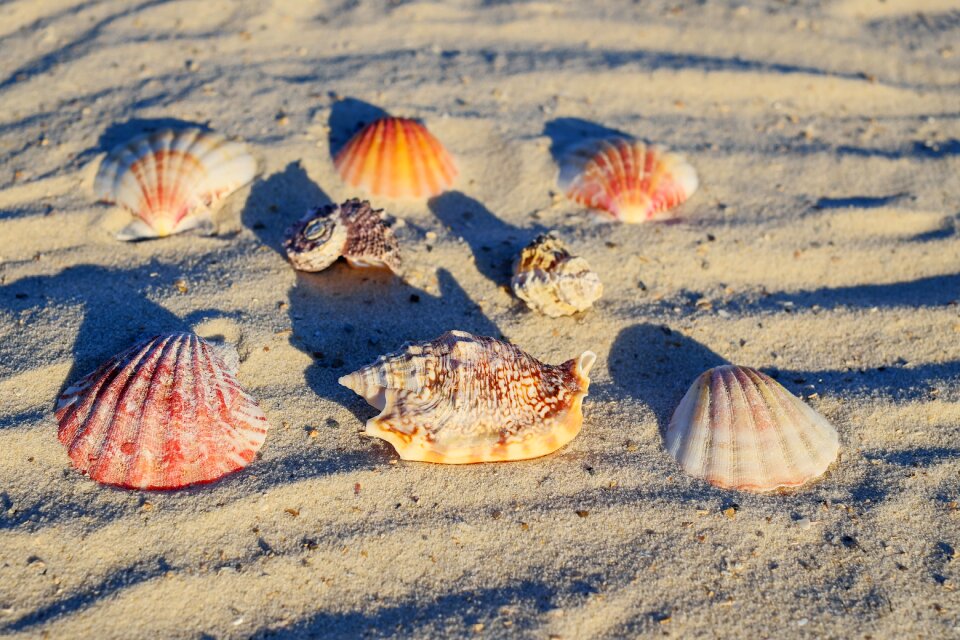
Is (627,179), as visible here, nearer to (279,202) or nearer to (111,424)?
(279,202)

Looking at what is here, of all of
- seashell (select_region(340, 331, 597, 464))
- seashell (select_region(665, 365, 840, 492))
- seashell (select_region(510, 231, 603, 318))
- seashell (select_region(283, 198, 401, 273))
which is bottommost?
seashell (select_region(665, 365, 840, 492))

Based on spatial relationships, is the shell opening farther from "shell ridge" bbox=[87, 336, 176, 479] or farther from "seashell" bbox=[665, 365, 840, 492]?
"seashell" bbox=[665, 365, 840, 492]

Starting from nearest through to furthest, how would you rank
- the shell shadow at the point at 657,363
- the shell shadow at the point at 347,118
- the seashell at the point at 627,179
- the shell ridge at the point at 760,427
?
the shell ridge at the point at 760,427
the shell shadow at the point at 657,363
the seashell at the point at 627,179
the shell shadow at the point at 347,118

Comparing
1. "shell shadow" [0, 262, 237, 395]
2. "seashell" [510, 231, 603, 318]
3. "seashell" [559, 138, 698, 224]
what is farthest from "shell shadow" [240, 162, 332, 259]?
"seashell" [559, 138, 698, 224]


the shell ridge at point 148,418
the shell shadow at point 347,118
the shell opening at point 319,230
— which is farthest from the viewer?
the shell shadow at point 347,118

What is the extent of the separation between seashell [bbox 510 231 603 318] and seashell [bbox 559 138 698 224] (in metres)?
0.65

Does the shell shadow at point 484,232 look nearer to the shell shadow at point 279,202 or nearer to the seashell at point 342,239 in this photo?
the seashell at point 342,239

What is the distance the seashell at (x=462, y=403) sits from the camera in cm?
290

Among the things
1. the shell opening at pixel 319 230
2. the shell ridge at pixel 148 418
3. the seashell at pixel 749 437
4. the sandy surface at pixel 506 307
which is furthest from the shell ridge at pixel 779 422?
the shell ridge at pixel 148 418

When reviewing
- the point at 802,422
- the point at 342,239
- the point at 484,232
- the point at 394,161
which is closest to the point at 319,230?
the point at 342,239

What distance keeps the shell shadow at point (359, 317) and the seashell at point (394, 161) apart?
57 centimetres

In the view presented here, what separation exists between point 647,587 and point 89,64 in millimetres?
4119

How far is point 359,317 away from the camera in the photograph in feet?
11.6

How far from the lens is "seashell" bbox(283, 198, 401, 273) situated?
140 inches
